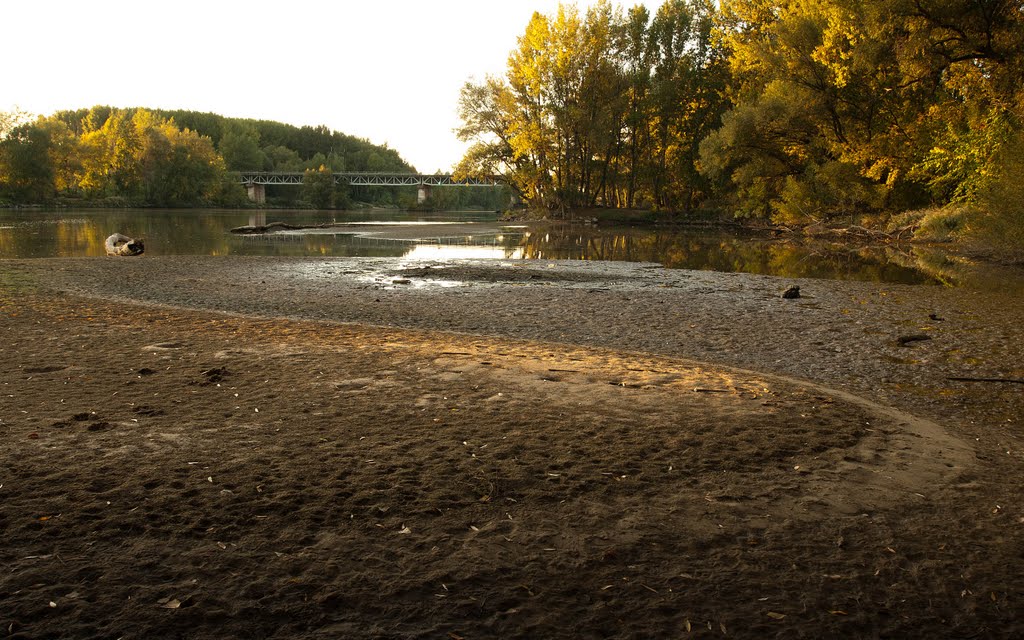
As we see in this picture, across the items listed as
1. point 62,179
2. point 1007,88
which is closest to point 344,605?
point 1007,88

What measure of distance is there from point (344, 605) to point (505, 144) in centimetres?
6622

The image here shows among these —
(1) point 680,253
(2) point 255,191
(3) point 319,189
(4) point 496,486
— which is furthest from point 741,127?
(2) point 255,191

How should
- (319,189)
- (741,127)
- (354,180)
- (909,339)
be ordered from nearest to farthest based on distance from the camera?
1. (909,339)
2. (741,127)
3. (319,189)
4. (354,180)

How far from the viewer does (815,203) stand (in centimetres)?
4181

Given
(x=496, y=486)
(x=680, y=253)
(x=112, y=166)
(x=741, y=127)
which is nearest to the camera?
(x=496, y=486)

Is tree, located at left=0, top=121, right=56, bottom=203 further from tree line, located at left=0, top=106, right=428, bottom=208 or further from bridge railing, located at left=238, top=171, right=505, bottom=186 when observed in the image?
bridge railing, located at left=238, top=171, right=505, bottom=186

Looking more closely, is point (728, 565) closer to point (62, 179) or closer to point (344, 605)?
point (344, 605)

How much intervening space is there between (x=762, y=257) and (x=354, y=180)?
162 metres

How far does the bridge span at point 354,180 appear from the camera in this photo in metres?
154

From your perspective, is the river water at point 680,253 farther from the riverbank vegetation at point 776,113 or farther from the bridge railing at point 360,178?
the bridge railing at point 360,178

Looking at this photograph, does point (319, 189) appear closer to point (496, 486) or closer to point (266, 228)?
point (266, 228)

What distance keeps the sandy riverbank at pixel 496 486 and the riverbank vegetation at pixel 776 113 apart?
19654 millimetres

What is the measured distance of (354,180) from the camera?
176125 millimetres

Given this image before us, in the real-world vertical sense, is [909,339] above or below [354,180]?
Result: below
